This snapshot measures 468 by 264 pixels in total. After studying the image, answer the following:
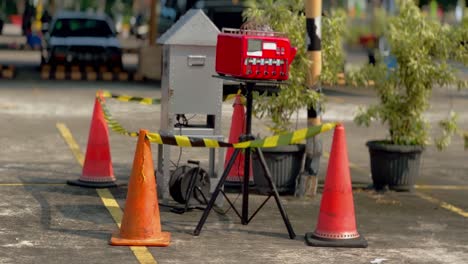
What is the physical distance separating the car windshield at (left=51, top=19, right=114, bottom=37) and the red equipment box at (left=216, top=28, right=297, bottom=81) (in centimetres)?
2100

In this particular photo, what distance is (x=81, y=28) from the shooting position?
31.5 meters

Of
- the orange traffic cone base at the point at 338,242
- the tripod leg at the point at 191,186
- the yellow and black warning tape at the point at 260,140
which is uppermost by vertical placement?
the yellow and black warning tape at the point at 260,140

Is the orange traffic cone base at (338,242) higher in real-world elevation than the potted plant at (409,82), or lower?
lower

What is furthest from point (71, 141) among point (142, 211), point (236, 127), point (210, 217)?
point (142, 211)

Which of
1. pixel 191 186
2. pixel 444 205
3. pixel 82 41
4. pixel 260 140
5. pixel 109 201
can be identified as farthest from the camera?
pixel 82 41

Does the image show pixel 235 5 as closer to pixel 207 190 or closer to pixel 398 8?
pixel 398 8

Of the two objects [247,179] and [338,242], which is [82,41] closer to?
[247,179]

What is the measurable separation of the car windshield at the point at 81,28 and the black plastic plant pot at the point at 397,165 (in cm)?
1949

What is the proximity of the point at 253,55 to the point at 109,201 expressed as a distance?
8.12 ft

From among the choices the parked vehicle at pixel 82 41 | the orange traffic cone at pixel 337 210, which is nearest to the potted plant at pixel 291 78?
the orange traffic cone at pixel 337 210

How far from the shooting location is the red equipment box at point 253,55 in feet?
33.8

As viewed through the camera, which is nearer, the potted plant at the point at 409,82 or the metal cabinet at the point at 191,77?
the metal cabinet at the point at 191,77

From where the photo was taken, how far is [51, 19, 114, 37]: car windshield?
31234 millimetres

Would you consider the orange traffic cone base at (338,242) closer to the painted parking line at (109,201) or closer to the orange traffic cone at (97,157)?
the painted parking line at (109,201)
